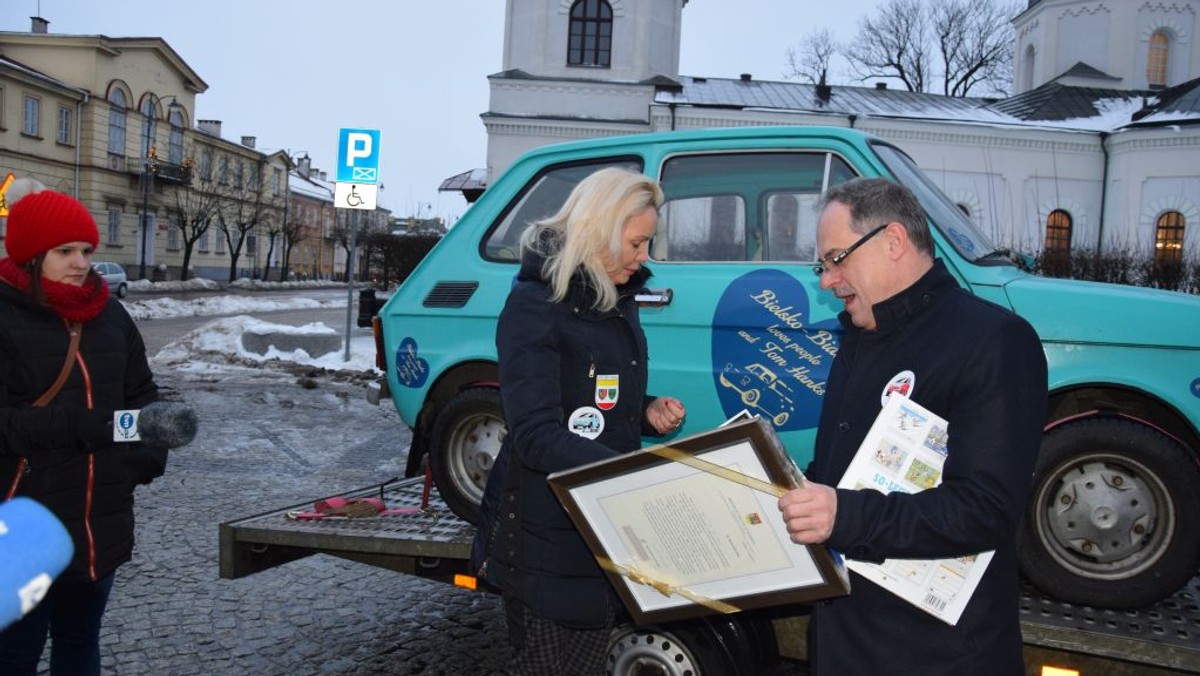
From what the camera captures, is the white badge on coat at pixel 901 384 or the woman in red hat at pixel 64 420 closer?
the white badge on coat at pixel 901 384

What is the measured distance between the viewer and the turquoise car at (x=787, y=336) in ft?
11.0

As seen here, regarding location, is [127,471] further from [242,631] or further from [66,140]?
[66,140]

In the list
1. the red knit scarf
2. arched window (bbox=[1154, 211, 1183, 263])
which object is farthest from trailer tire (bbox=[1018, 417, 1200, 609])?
arched window (bbox=[1154, 211, 1183, 263])

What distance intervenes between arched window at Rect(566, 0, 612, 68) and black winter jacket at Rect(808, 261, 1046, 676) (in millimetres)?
33518

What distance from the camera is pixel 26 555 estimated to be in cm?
129

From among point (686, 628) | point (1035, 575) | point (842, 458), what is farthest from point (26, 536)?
point (1035, 575)

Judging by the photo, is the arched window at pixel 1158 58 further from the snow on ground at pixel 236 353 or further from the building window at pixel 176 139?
the building window at pixel 176 139

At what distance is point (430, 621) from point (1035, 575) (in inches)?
118

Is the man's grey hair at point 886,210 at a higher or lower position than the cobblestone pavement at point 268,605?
higher

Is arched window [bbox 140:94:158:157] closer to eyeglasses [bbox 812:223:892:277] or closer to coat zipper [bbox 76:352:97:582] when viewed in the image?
coat zipper [bbox 76:352:97:582]

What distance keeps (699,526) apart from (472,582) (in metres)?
1.90

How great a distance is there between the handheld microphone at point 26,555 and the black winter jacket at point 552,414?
1.21 meters

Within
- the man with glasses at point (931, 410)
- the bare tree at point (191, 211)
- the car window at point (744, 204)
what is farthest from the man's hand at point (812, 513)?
the bare tree at point (191, 211)

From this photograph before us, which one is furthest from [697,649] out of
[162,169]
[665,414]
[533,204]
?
[162,169]
